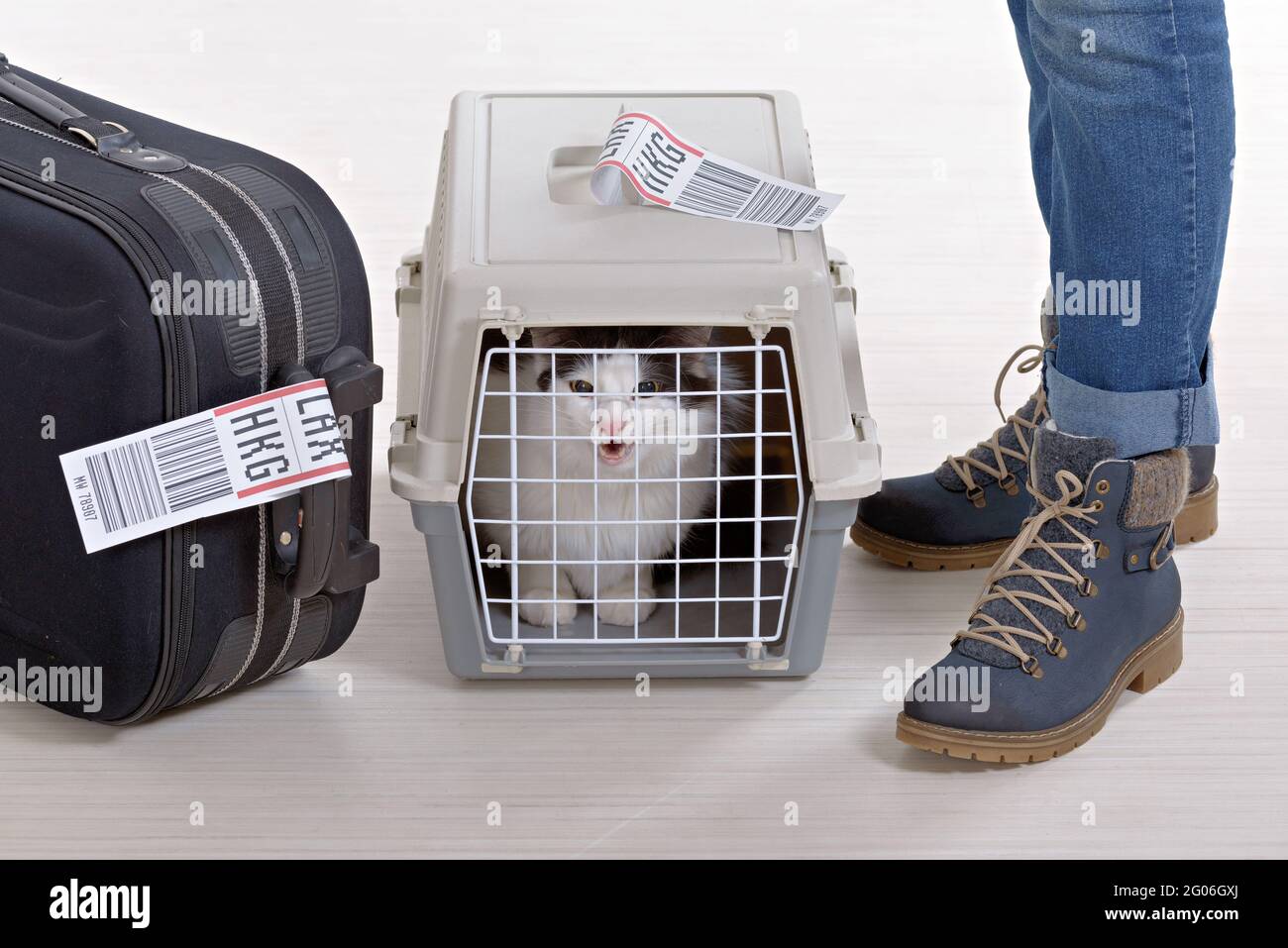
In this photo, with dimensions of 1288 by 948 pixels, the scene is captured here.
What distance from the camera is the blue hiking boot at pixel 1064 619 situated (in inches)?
51.6

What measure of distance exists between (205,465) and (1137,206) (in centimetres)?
83

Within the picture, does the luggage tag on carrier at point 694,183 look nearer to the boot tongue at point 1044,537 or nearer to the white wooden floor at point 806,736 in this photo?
the boot tongue at point 1044,537

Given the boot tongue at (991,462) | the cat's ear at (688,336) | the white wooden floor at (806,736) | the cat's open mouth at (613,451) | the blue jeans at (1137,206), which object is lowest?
the white wooden floor at (806,736)

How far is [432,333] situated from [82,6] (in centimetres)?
265

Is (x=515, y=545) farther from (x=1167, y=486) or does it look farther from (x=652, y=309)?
(x=1167, y=486)

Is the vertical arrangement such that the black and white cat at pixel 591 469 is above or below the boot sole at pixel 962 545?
above

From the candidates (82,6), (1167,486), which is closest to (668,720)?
(1167,486)

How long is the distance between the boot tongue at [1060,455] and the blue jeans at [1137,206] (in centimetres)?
1

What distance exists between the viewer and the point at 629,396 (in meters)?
1.38

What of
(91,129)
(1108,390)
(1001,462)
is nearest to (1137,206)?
(1108,390)

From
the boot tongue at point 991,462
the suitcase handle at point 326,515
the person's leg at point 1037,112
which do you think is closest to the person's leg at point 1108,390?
the person's leg at point 1037,112

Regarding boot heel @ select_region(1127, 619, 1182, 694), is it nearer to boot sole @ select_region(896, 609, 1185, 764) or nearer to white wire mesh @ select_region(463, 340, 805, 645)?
boot sole @ select_region(896, 609, 1185, 764)

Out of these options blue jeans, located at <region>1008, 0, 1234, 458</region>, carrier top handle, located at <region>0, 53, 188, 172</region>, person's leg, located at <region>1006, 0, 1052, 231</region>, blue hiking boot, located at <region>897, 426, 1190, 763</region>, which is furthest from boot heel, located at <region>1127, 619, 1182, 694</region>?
carrier top handle, located at <region>0, 53, 188, 172</region>

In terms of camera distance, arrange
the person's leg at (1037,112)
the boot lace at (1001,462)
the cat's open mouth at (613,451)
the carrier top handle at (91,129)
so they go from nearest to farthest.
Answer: the carrier top handle at (91,129)
the cat's open mouth at (613,451)
the person's leg at (1037,112)
the boot lace at (1001,462)
